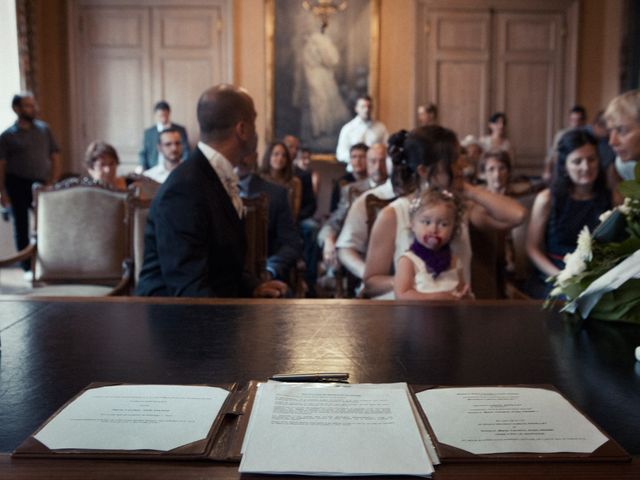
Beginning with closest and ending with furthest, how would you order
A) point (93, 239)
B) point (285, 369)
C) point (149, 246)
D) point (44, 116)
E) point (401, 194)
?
point (285, 369), point (149, 246), point (401, 194), point (93, 239), point (44, 116)

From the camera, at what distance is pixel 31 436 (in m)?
1.04

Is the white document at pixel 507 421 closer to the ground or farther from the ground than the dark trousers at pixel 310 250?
farther from the ground

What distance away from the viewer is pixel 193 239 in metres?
2.70

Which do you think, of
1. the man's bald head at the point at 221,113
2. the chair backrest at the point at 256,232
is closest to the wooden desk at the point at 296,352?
the man's bald head at the point at 221,113

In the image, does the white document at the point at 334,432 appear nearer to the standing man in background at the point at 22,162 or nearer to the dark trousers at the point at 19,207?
the standing man in background at the point at 22,162

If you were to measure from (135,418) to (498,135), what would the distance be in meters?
8.93

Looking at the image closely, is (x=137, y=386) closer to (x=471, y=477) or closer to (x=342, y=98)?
(x=471, y=477)

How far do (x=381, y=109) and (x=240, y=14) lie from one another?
2.20m

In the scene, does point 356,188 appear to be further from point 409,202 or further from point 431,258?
point 431,258

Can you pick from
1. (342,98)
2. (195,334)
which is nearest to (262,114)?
(342,98)

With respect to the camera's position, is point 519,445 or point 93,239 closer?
point 519,445

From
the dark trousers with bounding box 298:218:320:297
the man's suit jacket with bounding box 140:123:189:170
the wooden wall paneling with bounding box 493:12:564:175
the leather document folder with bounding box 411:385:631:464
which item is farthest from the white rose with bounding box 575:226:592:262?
the wooden wall paneling with bounding box 493:12:564:175

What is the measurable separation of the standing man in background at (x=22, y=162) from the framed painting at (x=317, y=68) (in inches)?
120

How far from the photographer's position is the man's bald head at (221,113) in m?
3.05
